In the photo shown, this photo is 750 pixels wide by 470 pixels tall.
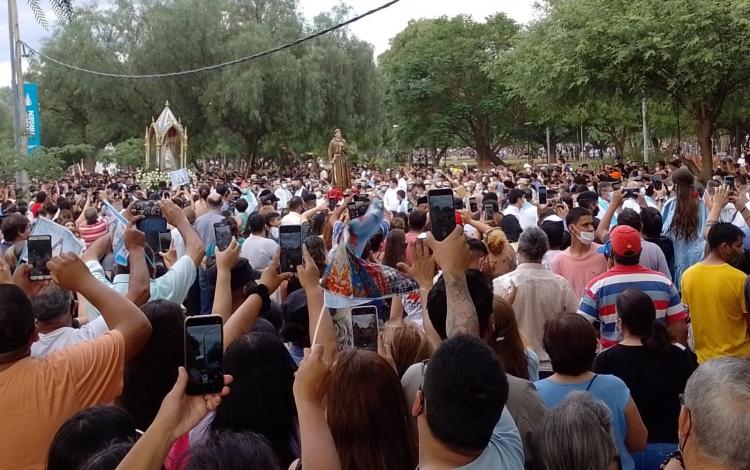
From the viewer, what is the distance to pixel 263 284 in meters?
4.18

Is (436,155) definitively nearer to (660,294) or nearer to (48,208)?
(48,208)

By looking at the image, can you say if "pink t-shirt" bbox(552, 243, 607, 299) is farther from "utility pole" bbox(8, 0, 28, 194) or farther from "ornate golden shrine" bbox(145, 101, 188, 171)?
"ornate golden shrine" bbox(145, 101, 188, 171)

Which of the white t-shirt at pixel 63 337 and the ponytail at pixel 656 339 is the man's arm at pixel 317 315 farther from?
the ponytail at pixel 656 339

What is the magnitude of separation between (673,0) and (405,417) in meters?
20.1

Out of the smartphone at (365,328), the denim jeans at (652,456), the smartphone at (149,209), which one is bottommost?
the denim jeans at (652,456)

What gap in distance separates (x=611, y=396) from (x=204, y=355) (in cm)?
183

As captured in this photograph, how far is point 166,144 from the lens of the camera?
106 ft

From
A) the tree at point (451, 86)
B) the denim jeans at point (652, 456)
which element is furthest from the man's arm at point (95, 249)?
the tree at point (451, 86)

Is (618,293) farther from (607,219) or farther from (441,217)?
(607,219)

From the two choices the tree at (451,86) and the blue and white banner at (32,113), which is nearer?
the blue and white banner at (32,113)

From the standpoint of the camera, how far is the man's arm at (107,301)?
3195 mm

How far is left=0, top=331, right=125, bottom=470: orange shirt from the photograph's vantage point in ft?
9.64

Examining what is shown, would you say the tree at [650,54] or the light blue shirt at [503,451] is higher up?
the tree at [650,54]

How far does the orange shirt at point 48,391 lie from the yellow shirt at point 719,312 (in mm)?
3778
